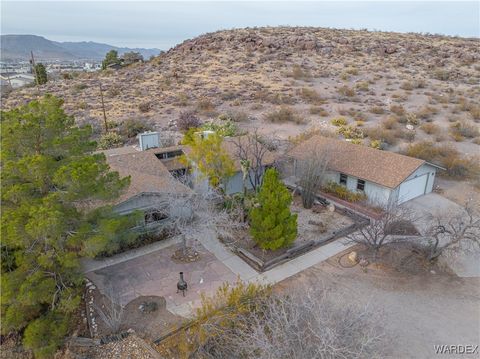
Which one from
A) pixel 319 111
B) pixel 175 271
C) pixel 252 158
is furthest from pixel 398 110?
pixel 175 271

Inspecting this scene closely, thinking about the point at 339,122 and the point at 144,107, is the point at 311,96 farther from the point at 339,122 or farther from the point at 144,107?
the point at 144,107

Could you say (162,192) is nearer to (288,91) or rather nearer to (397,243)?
(397,243)

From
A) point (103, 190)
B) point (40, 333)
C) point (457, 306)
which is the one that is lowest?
point (457, 306)

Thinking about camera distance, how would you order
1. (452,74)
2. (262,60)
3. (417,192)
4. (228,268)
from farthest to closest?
(262,60) < (452,74) < (417,192) < (228,268)

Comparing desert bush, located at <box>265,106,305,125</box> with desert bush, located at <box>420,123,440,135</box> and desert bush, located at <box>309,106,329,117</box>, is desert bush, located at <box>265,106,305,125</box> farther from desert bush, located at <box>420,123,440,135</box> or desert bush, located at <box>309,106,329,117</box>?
desert bush, located at <box>420,123,440,135</box>

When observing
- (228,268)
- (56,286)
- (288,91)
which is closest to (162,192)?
(228,268)

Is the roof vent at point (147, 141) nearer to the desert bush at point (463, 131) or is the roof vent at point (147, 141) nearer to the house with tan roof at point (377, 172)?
the house with tan roof at point (377, 172)

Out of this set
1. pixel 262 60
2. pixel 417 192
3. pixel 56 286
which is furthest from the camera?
pixel 262 60
